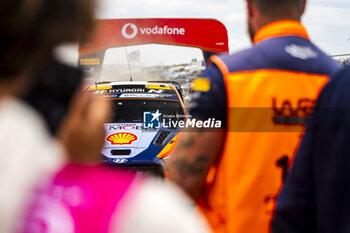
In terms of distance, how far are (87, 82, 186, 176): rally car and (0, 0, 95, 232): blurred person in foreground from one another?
19.2ft

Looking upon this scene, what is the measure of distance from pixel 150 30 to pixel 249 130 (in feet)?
28.4

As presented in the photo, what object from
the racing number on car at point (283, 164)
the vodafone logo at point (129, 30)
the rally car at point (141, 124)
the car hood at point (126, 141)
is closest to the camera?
the racing number on car at point (283, 164)

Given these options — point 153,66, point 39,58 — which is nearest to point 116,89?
point 153,66

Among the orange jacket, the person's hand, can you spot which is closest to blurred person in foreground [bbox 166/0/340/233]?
the orange jacket

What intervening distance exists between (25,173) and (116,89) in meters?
7.66

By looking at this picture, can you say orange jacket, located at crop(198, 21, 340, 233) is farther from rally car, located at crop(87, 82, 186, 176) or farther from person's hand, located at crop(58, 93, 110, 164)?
rally car, located at crop(87, 82, 186, 176)

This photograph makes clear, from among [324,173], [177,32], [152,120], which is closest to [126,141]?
[152,120]

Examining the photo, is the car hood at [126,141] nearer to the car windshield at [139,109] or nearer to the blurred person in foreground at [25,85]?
the car windshield at [139,109]

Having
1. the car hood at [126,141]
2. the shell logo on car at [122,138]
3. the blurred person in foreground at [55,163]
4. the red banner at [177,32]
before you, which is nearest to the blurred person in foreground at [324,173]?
the blurred person in foreground at [55,163]

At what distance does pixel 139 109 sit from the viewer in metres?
7.78

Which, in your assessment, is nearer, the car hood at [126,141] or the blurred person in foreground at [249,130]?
the blurred person in foreground at [249,130]

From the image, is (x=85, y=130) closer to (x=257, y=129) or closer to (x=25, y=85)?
(x=25, y=85)

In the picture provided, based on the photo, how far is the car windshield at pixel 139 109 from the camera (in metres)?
7.62

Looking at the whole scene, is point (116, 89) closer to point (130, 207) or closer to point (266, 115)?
point (266, 115)
